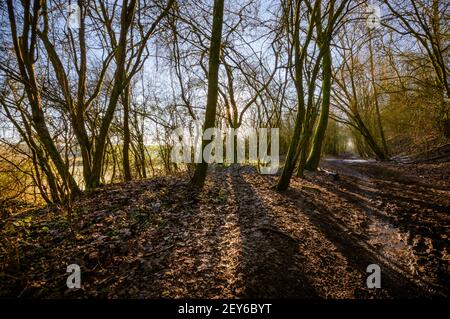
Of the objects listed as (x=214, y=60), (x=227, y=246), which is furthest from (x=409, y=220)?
(x=214, y=60)

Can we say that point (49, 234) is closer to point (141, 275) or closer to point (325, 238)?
point (141, 275)

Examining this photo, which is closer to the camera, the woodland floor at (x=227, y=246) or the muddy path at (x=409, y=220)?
the woodland floor at (x=227, y=246)

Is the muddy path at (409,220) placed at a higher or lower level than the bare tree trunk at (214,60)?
lower

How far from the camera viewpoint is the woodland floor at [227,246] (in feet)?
9.68

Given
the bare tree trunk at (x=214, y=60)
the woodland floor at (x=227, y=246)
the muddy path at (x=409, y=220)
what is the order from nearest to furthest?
the woodland floor at (x=227, y=246) → the muddy path at (x=409, y=220) → the bare tree trunk at (x=214, y=60)

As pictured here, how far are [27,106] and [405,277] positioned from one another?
A: 10895mm

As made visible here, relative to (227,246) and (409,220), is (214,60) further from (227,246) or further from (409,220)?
(409,220)

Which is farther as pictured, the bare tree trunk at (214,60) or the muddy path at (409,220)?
the bare tree trunk at (214,60)

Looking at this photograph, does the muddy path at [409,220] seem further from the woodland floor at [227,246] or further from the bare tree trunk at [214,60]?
the bare tree trunk at [214,60]

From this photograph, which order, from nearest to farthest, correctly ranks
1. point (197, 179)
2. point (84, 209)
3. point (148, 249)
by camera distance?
point (148, 249) < point (84, 209) < point (197, 179)

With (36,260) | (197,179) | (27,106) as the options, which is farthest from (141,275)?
(27,106)

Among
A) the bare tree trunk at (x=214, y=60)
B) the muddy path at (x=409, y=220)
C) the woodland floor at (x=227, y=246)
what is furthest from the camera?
the bare tree trunk at (x=214, y=60)

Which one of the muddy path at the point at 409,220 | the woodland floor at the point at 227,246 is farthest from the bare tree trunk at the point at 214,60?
the muddy path at the point at 409,220

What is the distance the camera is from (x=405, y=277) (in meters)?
3.44
